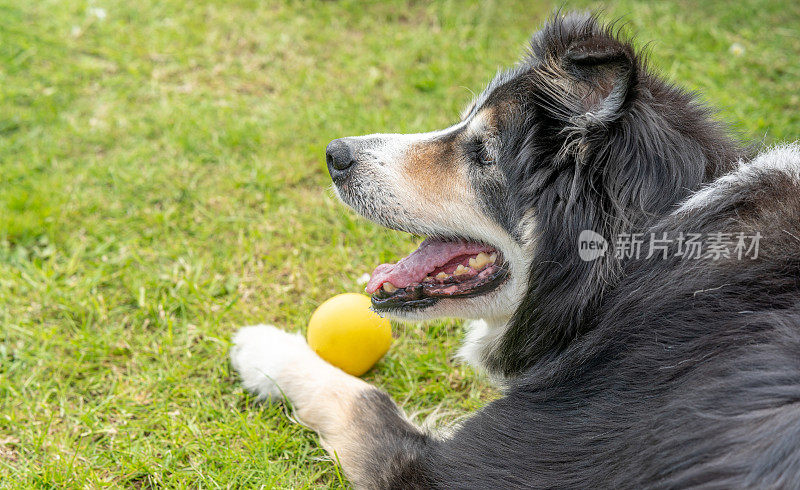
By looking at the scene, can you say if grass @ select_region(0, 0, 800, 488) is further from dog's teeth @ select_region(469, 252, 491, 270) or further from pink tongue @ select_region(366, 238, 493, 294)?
dog's teeth @ select_region(469, 252, 491, 270)

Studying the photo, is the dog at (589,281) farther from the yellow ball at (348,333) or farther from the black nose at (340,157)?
the yellow ball at (348,333)

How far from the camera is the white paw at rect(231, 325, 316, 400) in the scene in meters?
2.98

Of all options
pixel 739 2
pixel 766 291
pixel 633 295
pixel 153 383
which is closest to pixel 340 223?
pixel 153 383

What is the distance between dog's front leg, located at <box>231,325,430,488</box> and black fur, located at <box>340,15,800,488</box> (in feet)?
0.07

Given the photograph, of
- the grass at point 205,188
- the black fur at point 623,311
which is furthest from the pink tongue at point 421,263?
the grass at point 205,188

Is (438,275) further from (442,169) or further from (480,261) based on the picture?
(442,169)

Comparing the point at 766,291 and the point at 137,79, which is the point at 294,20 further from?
the point at 766,291

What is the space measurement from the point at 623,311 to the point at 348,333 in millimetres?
1319

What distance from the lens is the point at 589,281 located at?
2227mm

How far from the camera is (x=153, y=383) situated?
307 centimetres

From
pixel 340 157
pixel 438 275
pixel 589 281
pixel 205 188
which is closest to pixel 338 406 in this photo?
pixel 438 275

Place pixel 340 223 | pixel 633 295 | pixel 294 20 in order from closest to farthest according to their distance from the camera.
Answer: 1. pixel 633 295
2. pixel 340 223
3. pixel 294 20

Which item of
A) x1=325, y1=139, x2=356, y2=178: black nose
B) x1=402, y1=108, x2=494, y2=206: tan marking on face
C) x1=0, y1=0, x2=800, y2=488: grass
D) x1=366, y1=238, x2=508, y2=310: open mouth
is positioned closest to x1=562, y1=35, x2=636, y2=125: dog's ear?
x1=402, y1=108, x2=494, y2=206: tan marking on face

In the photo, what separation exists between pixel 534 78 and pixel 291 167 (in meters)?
2.34
